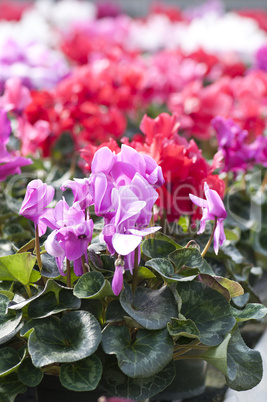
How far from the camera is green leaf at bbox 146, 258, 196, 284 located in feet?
3.51

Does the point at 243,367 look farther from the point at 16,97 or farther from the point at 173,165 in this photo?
the point at 16,97

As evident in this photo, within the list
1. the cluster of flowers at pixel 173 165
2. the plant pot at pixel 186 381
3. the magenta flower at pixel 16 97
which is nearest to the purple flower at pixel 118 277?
the cluster of flowers at pixel 173 165

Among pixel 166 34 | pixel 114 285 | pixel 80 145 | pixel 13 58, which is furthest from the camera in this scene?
pixel 166 34

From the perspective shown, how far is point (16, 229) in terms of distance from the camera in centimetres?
159

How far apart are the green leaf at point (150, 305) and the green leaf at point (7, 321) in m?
0.20

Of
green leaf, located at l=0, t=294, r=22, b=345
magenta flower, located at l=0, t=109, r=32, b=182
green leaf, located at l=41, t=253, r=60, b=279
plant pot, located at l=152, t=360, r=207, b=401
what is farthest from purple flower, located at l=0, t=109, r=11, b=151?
plant pot, located at l=152, t=360, r=207, b=401

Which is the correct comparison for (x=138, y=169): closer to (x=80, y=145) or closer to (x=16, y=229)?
(x=16, y=229)

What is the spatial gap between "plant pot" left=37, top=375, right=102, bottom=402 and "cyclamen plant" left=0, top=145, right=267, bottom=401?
59 mm

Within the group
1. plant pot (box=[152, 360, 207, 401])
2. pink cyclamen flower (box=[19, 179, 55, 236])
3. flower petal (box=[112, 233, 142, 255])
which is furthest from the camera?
plant pot (box=[152, 360, 207, 401])

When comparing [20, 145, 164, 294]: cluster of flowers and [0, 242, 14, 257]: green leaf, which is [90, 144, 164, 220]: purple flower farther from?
[0, 242, 14, 257]: green leaf

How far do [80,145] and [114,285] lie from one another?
1421 mm

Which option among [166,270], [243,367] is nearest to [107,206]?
[166,270]

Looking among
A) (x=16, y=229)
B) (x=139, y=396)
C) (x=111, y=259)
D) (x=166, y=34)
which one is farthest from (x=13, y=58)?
(x=166, y=34)

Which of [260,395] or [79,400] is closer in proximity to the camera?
[79,400]
